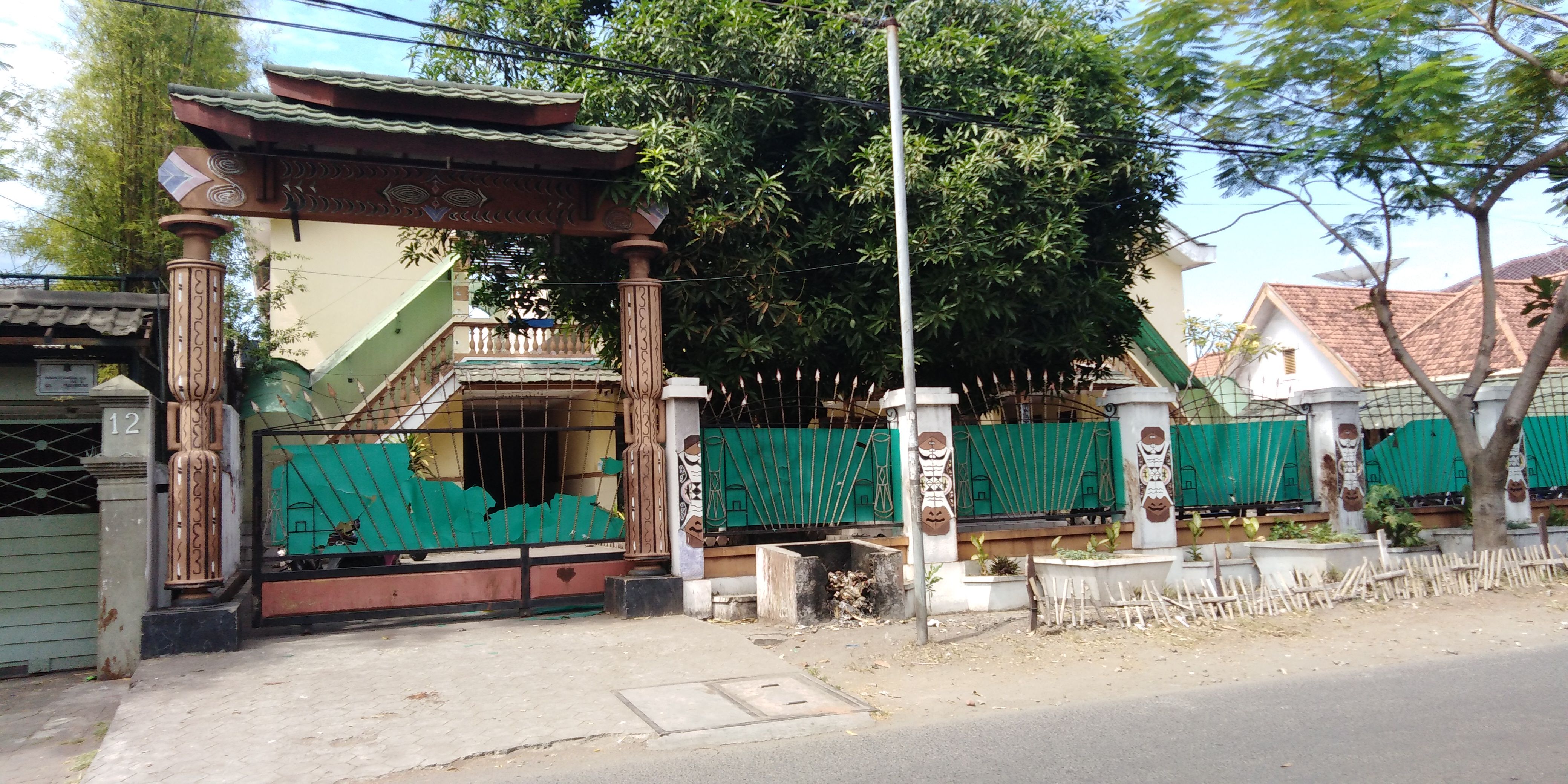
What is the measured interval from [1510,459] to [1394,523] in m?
2.86

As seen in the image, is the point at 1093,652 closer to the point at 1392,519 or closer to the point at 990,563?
the point at 990,563

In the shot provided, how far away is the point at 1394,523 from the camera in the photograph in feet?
41.8

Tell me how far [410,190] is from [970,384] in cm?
727

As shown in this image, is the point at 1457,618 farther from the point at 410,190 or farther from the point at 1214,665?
the point at 410,190

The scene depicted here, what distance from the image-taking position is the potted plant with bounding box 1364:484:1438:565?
41.9 feet

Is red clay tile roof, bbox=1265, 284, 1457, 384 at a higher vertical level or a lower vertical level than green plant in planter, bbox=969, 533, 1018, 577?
higher

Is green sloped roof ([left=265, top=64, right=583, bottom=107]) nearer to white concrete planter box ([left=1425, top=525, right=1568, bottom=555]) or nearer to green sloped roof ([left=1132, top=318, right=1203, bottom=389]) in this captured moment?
green sloped roof ([left=1132, top=318, right=1203, bottom=389])

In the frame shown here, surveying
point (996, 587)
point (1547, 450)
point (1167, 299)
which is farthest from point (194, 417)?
point (1167, 299)

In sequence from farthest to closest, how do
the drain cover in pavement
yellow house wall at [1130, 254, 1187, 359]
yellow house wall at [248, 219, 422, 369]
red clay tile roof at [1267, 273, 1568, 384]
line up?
yellow house wall at [1130, 254, 1187, 359]
red clay tile roof at [1267, 273, 1568, 384]
yellow house wall at [248, 219, 422, 369]
the drain cover in pavement

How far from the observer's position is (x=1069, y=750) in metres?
5.70

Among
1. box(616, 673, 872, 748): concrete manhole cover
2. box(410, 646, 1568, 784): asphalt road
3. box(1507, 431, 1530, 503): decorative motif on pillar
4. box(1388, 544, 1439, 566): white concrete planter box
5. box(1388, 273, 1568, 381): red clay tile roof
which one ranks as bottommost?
box(410, 646, 1568, 784): asphalt road

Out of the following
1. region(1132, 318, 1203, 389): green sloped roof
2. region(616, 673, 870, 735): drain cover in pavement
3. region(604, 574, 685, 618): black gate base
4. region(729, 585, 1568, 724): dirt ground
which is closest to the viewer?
region(616, 673, 870, 735): drain cover in pavement

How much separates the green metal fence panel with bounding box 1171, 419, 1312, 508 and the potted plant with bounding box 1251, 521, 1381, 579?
0.86 meters

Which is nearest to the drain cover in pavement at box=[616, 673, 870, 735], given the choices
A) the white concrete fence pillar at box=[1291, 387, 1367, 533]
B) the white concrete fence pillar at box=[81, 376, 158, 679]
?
the white concrete fence pillar at box=[81, 376, 158, 679]
